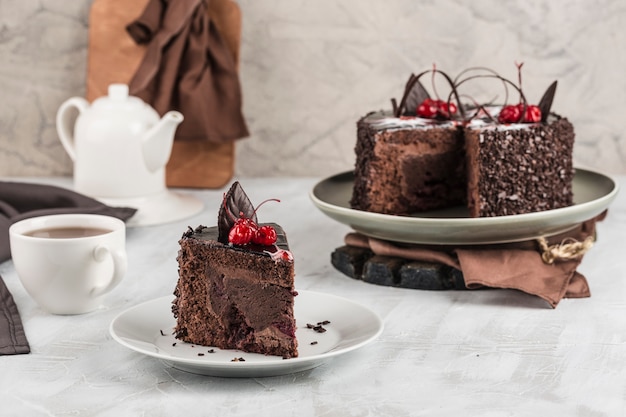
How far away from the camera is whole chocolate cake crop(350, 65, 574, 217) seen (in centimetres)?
174

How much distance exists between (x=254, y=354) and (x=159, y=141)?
0.89 metres

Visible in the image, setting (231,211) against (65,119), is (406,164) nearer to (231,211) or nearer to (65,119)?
(231,211)

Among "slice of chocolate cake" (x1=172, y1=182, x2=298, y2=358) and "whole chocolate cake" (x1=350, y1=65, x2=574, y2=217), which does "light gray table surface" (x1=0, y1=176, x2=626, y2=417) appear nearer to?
"slice of chocolate cake" (x1=172, y1=182, x2=298, y2=358)

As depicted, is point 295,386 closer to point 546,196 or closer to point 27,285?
point 27,285

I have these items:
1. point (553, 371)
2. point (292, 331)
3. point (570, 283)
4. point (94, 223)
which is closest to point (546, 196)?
point (570, 283)

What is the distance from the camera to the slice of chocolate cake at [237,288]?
1.28 metres

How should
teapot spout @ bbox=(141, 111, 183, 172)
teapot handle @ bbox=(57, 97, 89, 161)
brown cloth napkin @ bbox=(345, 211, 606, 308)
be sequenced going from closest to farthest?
brown cloth napkin @ bbox=(345, 211, 606, 308) → teapot spout @ bbox=(141, 111, 183, 172) → teapot handle @ bbox=(57, 97, 89, 161)

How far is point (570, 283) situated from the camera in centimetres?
157

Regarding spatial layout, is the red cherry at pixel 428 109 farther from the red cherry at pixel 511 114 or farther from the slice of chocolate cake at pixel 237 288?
the slice of chocolate cake at pixel 237 288

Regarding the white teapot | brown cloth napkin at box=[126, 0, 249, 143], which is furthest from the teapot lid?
brown cloth napkin at box=[126, 0, 249, 143]

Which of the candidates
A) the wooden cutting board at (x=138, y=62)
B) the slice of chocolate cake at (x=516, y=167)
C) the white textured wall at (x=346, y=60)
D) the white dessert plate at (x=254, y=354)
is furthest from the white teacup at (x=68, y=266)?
the white textured wall at (x=346, y=60)

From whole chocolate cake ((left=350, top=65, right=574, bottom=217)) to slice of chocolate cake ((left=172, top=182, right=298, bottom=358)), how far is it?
0.54 m

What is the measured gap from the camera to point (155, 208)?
6.85ft

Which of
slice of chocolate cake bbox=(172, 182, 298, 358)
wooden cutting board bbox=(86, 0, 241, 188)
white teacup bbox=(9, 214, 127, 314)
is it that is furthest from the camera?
wooden cutting board bbox=(86, 0, 241, 188)
